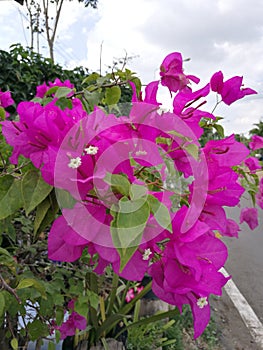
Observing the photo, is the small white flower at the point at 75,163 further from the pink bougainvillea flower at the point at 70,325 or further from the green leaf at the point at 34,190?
the pink bougainvillea flower at the point at 70,325

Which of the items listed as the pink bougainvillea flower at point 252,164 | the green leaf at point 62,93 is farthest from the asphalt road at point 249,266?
the green leaf at point 62,93

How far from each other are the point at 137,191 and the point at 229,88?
293 mm

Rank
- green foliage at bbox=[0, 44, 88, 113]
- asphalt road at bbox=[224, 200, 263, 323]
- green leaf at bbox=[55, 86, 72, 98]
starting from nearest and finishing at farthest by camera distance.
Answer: green leaf at bbox=[55, 86, 72, 98]
green foliage at bbox=[0, 44, 88, 113]
asphalt road at bbox=[224, 200, 263, 323]

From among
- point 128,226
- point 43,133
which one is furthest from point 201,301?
point 43,133

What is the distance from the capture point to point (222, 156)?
19.2 inches

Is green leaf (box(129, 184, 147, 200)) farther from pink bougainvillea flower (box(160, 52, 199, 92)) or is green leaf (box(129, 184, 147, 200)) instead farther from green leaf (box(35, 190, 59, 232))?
pink bougainvillea flower (box(160, 52, 199, 92))

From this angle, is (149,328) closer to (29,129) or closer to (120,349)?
(120,349)

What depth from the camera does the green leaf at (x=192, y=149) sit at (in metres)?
0.44

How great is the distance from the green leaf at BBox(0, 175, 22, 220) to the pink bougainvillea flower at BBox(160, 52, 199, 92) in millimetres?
289

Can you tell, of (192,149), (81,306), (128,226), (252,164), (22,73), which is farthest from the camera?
(22,73)

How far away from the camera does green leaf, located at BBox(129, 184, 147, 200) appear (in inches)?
14.2

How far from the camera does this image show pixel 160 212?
1.22 ft

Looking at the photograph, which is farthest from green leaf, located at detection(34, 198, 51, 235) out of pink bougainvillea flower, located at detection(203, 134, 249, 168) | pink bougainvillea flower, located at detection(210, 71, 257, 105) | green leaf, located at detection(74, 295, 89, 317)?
green leaf, located at detection(74, 295, 89, 317)

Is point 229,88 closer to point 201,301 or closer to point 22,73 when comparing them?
point 201,301
